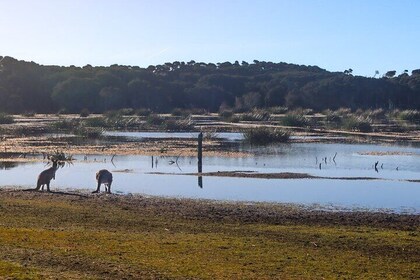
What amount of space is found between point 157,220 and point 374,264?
6259 millimetres

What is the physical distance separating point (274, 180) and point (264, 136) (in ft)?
67.7

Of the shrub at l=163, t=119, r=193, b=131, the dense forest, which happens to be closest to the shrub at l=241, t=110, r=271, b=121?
the shrub at l=163, t=119, r=193, b=131

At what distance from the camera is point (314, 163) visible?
113ft

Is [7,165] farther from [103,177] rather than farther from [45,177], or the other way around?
[103,177]

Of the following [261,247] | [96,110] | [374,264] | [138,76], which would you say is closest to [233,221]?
[261,247]

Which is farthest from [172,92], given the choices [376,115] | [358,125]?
[358,125]

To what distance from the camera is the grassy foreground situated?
458 inches

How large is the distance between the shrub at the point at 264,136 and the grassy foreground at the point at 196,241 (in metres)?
26.8

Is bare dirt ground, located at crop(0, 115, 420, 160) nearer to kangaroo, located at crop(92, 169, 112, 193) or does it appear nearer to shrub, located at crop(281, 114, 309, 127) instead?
shrub, located at crop(281, 114, 309, 127)

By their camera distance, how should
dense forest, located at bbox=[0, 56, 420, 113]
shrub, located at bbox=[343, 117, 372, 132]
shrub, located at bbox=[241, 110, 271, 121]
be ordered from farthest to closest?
dense forest, located at bbox=[0, 56, 420, 113] < shrub, located at bbox=[241, 110, 271, 121] < shrub, located at bbox=[343, 117, 372, 132]

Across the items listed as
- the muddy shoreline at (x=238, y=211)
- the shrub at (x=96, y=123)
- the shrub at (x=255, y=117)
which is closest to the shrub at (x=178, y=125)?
the shrub at (x=96, y=123)

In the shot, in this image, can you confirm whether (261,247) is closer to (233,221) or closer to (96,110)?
(233,221)

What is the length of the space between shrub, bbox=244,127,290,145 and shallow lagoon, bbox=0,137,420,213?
20.7 ft

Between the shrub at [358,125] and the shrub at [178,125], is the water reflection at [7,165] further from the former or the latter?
the shrub at [358,125]
